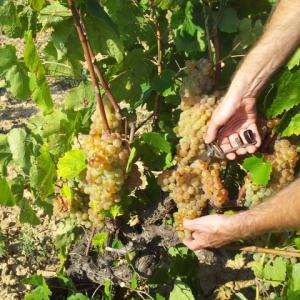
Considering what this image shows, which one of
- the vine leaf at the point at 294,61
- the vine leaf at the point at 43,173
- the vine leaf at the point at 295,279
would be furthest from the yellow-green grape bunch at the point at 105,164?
the vine leaf at the point at 295,279

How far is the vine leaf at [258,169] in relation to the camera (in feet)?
5.89

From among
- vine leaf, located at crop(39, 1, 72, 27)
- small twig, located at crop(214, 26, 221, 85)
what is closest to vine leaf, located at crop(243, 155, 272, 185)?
small twig, located at crop(214, 26, 221, 85)

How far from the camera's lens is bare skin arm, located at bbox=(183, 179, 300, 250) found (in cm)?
154

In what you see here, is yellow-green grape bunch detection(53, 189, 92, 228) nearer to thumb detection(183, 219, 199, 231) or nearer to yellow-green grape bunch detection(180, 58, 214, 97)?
thumb detection(183, 219, 199, 231)

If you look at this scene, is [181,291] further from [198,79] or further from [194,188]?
[198,79]

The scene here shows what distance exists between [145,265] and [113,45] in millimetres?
1096

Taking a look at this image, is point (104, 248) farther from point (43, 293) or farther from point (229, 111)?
point (229, 111)

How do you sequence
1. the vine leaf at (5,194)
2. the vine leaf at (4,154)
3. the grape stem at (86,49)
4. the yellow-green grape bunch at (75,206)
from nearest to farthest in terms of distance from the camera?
the grape stem at (86,49) → the vine leaf at (5,194) → the yellow-green grape bunch at (75,206) → the vine leaf at (4,154)

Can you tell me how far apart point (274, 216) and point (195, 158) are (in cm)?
47

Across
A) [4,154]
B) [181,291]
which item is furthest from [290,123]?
[4,154]

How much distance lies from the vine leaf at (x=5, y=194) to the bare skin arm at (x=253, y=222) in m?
0.77

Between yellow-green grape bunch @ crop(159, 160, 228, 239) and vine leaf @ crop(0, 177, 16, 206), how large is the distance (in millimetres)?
661

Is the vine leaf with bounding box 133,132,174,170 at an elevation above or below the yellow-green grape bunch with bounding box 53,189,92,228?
above

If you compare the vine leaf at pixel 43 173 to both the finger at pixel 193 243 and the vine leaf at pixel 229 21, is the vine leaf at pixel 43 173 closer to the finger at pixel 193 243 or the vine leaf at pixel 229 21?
the finger at pixel 193 243
